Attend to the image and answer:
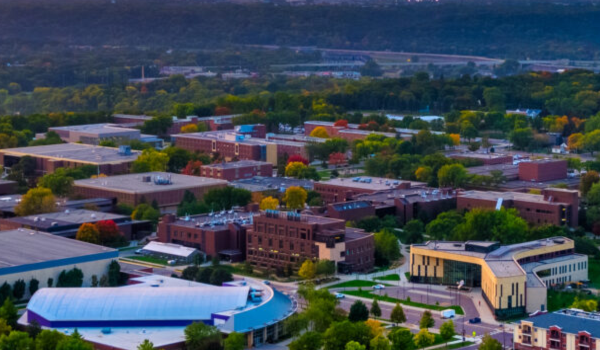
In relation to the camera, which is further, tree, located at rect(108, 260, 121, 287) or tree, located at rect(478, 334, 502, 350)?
tree, located at rect(108, 260, 121, 287)

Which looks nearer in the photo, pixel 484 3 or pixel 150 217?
pixel 150 217

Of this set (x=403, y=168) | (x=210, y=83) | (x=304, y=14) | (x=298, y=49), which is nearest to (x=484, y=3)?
(x=304, y=14)

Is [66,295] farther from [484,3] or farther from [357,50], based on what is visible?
[484,3]

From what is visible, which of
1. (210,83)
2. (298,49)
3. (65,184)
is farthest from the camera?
(298,49)

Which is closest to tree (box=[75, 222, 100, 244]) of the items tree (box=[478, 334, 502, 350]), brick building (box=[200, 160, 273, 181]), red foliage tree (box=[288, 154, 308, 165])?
brick building (box=[200, 160, 273, 181])

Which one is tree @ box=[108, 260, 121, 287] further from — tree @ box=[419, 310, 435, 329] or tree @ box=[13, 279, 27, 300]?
tree @ box=[419, 310, 435, 329]

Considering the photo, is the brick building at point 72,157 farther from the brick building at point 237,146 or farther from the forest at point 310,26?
the forest at point 310,26

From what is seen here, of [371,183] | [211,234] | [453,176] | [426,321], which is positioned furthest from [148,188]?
[426,321]
